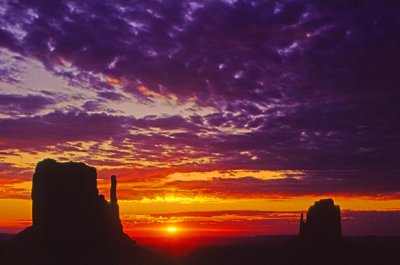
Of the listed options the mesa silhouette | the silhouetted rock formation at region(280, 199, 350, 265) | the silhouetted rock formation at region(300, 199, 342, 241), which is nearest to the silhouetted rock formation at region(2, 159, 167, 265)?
the mesa silhouette

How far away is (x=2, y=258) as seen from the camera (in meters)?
76.9

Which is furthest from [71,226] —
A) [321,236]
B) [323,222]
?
[323,222]

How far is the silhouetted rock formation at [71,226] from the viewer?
268ft

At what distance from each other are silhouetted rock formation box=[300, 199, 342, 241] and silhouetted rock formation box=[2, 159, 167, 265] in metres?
81.1

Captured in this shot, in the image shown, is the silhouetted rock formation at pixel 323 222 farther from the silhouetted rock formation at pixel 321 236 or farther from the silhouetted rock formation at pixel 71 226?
the silhouetted rock formation at pixel 71 226

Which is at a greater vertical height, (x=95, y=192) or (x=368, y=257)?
(x=95, y=192)

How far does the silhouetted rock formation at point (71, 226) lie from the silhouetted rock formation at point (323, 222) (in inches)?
3192

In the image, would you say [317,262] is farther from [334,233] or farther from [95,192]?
[95,192]

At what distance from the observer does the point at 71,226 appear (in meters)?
90.6

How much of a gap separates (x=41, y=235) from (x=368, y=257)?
111 metres

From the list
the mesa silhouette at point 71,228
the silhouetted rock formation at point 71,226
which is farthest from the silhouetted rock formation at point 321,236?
the silhouetted rock formation at point 71,226

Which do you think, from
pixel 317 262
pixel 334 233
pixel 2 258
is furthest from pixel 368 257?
pixel 2 258

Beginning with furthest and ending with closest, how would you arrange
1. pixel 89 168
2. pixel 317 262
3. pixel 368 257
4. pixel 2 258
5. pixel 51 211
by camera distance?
pixel 368 257 < pixel 317 262 < pixel 89 168 < pixel 51 211 < pixel 2 258

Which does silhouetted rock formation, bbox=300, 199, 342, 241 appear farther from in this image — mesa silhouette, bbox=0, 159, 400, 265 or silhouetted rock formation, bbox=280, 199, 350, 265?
mesa silhouette, bbox=0, 159, 400, 265
